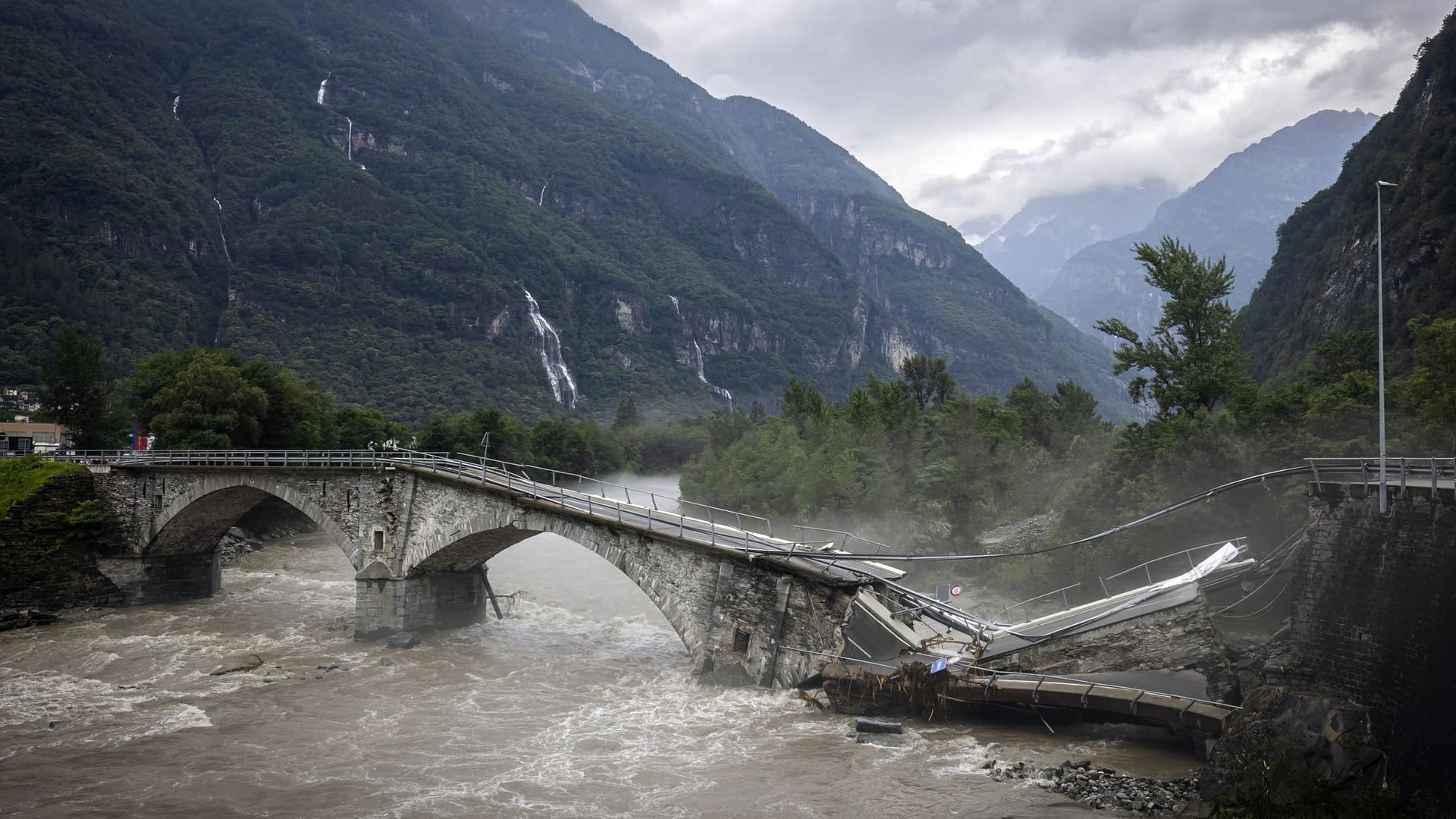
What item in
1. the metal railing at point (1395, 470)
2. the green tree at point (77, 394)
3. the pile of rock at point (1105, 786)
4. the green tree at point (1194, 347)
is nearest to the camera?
the pile of rock at point (1105, 786)

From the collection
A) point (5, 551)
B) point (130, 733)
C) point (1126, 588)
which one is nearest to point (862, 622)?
point (1126, 588)

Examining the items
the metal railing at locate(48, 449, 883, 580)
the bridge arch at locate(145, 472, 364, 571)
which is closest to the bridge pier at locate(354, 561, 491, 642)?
the bridge arch at locate(145, 472, 364, 571)

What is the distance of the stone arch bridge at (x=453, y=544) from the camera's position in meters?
24.7

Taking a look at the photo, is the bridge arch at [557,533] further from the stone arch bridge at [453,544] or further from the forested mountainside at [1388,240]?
the forested mountainside at [1388,240]

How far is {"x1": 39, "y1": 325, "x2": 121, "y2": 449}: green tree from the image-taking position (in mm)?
63094

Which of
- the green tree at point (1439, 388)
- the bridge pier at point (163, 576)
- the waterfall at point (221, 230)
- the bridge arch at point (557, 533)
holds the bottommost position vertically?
the bridge pier at point (163, 576)

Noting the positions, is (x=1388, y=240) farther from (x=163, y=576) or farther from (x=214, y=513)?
(x=163, y=576)

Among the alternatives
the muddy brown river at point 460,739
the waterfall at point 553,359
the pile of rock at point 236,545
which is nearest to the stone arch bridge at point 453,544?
the muddy brown river at point 460,739

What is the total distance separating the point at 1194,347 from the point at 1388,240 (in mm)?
32210

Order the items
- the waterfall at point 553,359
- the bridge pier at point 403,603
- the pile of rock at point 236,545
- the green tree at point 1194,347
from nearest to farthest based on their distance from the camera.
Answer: the bridge pier at point 403,603
the green tree at point 1194,347
the pile of rock at point 236,545
the waterfall at point 553,359

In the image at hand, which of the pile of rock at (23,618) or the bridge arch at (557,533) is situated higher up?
the bridge arch at (557,533)

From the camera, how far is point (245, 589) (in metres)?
45.2

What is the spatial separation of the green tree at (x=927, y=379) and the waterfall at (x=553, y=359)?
91816 millimetres

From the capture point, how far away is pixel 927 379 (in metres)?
87.8
